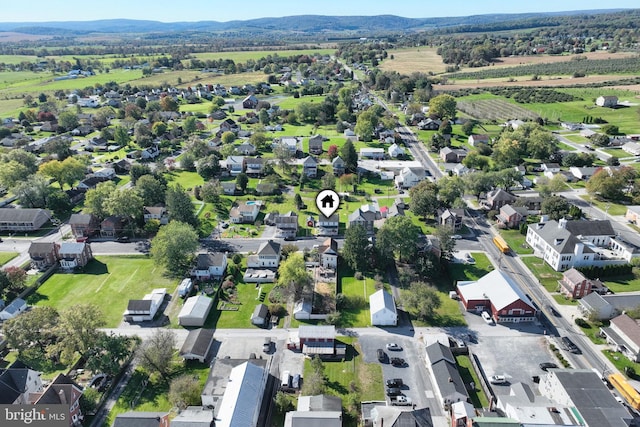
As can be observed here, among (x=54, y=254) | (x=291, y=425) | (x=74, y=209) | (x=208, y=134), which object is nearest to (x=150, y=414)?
(x=291, y=425)

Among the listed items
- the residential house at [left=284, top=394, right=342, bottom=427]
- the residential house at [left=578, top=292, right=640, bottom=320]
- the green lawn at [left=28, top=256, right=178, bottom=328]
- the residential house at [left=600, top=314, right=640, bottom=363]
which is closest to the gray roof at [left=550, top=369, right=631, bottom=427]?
the residential house at [left=600, top=314, right=640, bottom=363]

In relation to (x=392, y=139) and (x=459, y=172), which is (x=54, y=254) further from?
(x=392, y=139)

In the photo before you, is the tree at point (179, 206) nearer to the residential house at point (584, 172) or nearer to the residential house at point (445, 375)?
the residential house at point (445, 375)

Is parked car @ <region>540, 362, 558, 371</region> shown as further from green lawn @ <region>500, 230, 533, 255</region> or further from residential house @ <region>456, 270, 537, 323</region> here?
green lawn @ <region>500, 230, 533, 255</region>

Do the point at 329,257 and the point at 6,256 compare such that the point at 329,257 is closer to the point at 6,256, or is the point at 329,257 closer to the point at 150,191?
the point at 150,191

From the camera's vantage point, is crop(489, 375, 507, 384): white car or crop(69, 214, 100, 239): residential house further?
crop(69, 214, 100, 239): residential house

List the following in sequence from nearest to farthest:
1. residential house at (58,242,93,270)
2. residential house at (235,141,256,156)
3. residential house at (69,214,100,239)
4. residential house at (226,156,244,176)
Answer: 1. residential house at (58,242,93,270)
2. residential house at (69,214,100,239)
3. residential house at (226,156,244,176)
4. residential house at (235,141,256,156)
